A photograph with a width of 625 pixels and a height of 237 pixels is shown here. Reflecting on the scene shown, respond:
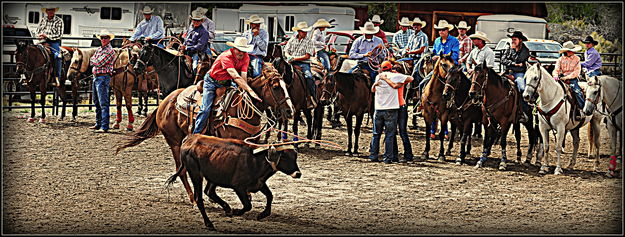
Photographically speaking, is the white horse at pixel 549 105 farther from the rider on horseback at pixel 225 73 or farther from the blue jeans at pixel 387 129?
the rider on horseback at pixel 225 73

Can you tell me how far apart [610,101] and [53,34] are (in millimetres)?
11237

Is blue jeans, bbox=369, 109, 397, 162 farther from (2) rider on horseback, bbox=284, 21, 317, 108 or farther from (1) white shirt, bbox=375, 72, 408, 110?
(2) rider on horseback, bbox=284, 21, 317, 108

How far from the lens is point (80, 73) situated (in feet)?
51.1

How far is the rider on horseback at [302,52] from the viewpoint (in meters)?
13.0

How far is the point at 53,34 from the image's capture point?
1556 cm

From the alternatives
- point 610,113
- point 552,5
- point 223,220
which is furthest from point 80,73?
point 552,5

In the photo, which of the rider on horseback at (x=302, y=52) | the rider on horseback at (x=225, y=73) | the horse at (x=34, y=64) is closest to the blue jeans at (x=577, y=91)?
the rider on horseback at (x=302, y=52)

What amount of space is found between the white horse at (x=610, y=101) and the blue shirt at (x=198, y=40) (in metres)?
6.07

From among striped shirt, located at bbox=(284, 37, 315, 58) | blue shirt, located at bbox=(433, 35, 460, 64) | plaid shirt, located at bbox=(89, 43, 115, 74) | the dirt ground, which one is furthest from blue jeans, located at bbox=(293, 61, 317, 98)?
plaid shirt, located at bbox=(89, 43, 115, 74)

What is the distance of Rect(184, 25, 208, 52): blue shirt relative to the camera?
11766 mm

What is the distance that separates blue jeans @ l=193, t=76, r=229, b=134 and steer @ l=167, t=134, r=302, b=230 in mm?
964

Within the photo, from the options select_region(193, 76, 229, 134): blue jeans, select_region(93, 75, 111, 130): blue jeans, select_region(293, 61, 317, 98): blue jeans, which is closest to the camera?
select_region(193, 76, 229, 134): blue jeans

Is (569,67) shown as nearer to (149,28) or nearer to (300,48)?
(300,48)

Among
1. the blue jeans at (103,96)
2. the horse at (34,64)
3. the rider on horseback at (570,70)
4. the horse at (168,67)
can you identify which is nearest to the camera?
the rider on horseback at (570,70)
